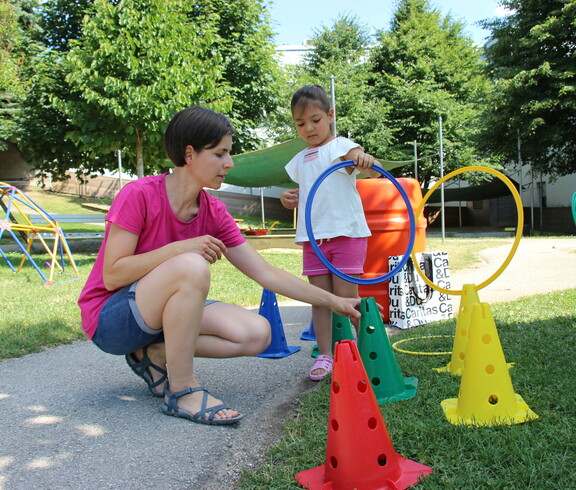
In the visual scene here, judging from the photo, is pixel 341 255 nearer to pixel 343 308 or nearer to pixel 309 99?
pixel 343 308

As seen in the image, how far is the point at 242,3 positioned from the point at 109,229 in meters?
14.3

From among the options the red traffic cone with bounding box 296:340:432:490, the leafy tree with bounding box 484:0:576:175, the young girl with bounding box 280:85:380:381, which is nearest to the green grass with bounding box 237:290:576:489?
the red traffic cone with bounding box 296:340:432:490

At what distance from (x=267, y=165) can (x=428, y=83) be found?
17.3 metres

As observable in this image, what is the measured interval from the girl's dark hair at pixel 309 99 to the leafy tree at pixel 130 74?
669cm

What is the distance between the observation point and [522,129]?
17.5 metres

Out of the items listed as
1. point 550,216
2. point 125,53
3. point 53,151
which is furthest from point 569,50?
point 53,151

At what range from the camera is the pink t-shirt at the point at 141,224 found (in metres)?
2.33

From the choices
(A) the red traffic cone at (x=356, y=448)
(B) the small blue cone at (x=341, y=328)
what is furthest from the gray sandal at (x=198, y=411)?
(B) the small blue cone at (x=341, y=328)

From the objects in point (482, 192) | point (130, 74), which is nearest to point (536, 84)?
point (482, 192)

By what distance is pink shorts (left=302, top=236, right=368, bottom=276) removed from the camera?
3.18 metres

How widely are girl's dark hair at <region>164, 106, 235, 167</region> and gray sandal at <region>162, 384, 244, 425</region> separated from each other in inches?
40.8

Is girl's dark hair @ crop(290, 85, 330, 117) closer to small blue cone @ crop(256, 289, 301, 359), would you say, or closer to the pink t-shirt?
the pink t-shirt

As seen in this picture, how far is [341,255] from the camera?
3.19 metres

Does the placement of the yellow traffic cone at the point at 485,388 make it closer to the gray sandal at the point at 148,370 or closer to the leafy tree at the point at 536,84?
the gray sandal at the point at 148,370
